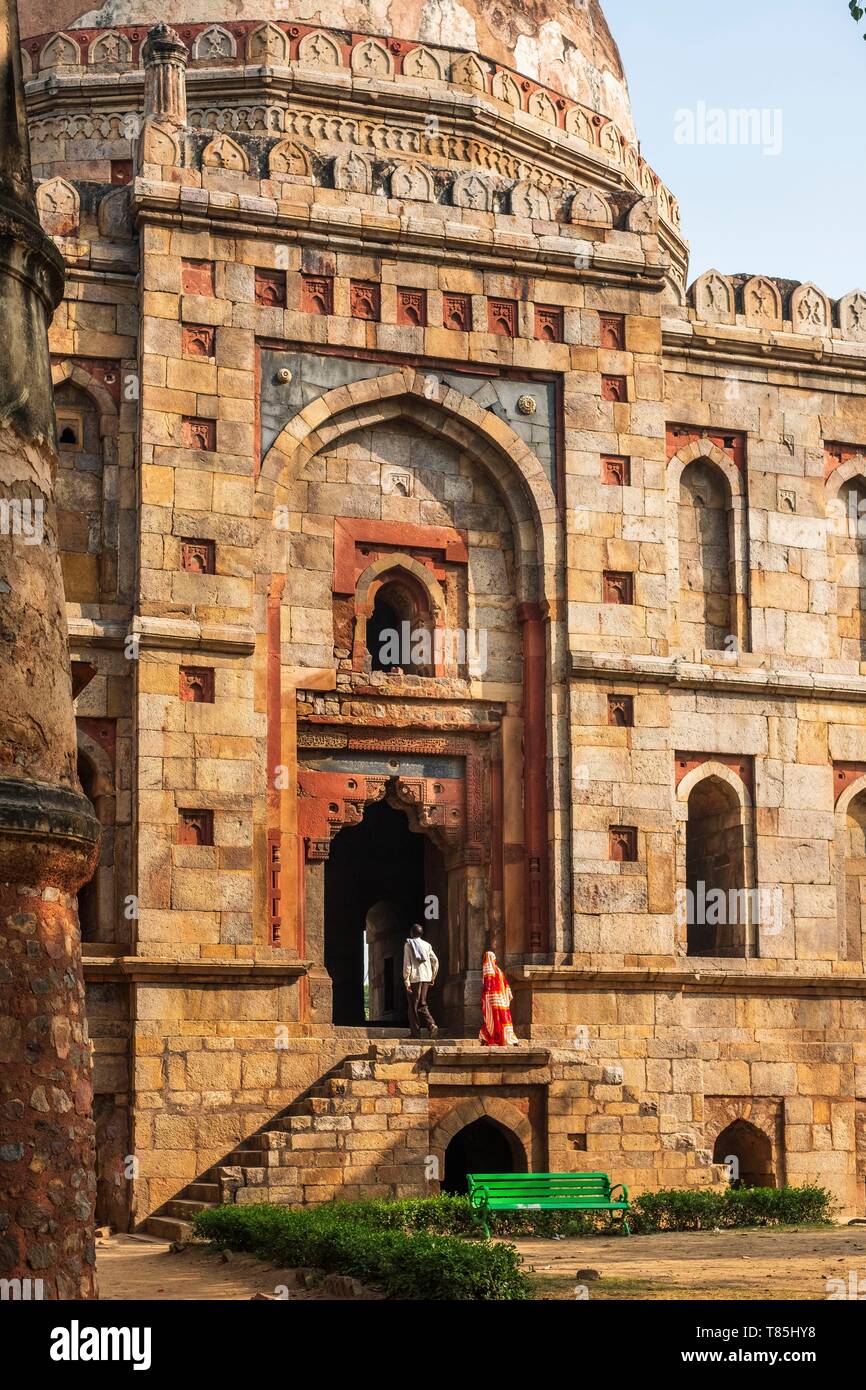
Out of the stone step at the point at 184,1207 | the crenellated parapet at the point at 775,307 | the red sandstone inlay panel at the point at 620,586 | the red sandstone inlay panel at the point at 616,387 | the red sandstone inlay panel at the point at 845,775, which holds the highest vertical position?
the crenellated parapet at the point at 775,307

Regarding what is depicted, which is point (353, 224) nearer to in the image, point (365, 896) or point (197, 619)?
point (197, 619)

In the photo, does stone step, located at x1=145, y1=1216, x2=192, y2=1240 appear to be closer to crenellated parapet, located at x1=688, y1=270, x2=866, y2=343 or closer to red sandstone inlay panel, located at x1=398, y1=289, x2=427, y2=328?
red sandstone inlay panel, located at x1=398, y1=289, x2=427, y2=328

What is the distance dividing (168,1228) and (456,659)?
20.9ft

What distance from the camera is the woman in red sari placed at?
19.0 metres

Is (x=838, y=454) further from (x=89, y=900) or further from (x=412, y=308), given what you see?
(x=89, y=900)

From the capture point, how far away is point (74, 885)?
9.14 m

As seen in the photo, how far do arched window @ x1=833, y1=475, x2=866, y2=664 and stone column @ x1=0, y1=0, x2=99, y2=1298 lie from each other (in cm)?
1411

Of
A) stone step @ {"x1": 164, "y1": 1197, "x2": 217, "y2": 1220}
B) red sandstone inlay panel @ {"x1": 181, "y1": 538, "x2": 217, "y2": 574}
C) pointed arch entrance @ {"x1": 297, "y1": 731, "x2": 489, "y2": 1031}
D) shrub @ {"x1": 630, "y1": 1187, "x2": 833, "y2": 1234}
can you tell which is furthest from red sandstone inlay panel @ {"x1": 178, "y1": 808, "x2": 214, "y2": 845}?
shrub @ {"x1": 630, "y1": 1187, "x2": 833, "y2": 1234}

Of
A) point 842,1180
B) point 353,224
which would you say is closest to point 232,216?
point 353,224

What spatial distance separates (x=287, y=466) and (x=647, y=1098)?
6960 mm

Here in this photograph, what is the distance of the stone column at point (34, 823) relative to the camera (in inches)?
333

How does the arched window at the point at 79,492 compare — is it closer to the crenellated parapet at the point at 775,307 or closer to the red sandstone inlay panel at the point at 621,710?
the red sandstone inlay panel at the point at 621,710

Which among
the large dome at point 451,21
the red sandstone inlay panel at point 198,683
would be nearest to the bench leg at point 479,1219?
the red sandstone inlay panel at point 198,683

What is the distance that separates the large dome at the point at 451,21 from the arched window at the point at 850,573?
6648 mm
